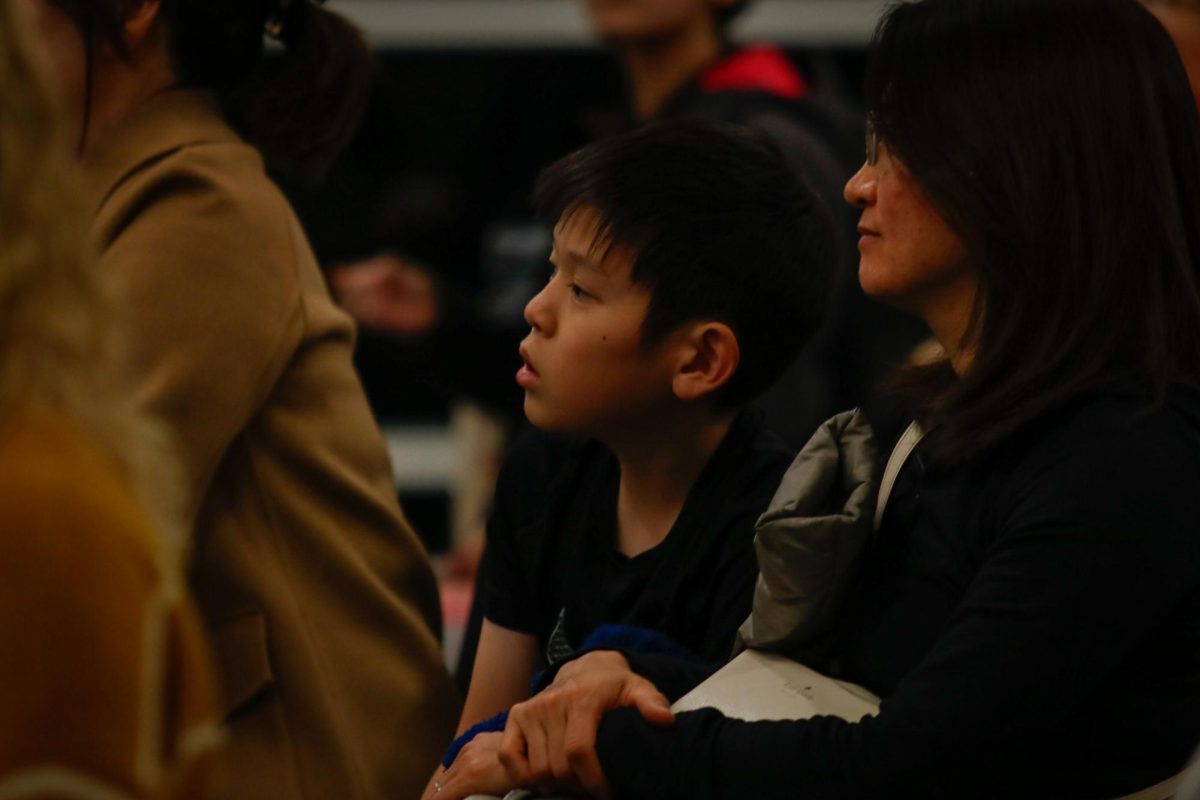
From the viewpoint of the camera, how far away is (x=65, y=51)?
6.70ft

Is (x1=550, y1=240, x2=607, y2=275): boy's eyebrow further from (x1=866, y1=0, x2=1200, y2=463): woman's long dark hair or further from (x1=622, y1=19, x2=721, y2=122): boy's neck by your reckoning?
(x1=622, y1=19, x2=721, y2=122): boy's neck

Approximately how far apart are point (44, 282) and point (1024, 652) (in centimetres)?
83

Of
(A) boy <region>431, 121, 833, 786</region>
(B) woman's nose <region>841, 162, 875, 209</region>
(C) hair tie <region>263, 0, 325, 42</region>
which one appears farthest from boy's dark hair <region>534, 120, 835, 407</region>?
(C) hair tie <region>263, 0, 325, 42</region>

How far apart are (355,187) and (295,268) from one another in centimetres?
363

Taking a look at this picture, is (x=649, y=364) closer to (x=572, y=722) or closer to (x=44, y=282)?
(x=572, y=722)

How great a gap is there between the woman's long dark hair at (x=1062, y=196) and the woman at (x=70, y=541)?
0.78m

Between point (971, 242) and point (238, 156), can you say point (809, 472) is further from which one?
point (238, 156)

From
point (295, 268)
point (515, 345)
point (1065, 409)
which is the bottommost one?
point (515, 345)

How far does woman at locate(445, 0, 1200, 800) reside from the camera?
144 centimetres

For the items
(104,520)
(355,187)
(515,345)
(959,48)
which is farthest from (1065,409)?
(355,187)

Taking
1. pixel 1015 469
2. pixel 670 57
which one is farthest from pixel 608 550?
pixel 670 57

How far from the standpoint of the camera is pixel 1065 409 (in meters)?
1.55

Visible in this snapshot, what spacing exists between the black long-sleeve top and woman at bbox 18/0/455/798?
521mm

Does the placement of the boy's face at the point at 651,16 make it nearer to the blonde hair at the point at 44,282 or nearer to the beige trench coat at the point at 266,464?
the beige trench coat at the point at 266,464
